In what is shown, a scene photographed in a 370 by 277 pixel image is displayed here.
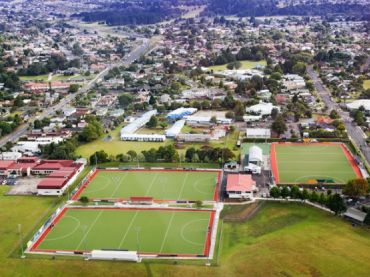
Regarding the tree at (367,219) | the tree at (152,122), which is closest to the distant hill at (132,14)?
the tree at (152,122)

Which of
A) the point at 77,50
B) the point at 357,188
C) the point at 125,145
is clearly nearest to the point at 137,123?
the point at 125,145

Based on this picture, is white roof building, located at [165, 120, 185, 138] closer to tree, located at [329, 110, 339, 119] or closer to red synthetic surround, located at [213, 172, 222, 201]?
red synthetic surround, located at [213, 172, 222, 201]

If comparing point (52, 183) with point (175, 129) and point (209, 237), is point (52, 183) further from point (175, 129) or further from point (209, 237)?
point (175, 129)

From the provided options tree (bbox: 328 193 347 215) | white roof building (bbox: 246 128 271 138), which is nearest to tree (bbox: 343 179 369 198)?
tree (bbox: 328 193 347 215)

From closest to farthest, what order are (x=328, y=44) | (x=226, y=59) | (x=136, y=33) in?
1. (x=226, y=59)
2. (x=328, y=44)
3. (x=136, y=33)

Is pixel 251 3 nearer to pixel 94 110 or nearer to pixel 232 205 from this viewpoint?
pixel 94 110

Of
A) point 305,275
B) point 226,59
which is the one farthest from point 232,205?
point 226,59

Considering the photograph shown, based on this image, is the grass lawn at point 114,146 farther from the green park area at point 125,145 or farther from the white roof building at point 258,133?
the white roof building at point 258,133
